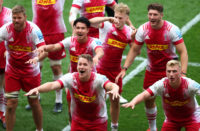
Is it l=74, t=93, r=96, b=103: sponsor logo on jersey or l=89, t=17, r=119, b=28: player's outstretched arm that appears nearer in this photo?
l=74, t=93, r=96, b=103: sponsor logo on jersey

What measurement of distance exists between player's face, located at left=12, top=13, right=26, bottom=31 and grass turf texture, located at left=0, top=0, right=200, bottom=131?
2.06 m

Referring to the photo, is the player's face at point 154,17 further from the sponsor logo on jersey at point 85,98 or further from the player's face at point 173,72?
the sponsor logo on jersey at point 85,98

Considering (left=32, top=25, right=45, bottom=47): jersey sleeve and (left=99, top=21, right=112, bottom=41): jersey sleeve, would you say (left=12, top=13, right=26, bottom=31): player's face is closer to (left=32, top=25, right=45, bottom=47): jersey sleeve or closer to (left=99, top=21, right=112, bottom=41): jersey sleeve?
(left=32, top=25, right=45, bottom=47): jersey sleeve

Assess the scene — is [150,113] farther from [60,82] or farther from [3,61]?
[3,61]

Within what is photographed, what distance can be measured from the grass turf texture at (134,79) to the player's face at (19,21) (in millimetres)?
2063

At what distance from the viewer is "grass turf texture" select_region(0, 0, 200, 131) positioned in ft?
31.9

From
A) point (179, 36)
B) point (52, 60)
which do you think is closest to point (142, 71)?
point (52, 60)

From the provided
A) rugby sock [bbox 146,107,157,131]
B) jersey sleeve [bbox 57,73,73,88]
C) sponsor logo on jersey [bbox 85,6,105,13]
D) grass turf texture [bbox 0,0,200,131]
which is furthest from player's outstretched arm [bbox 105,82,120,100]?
sponsor logo on jersey [bbox 85,6,105,13]

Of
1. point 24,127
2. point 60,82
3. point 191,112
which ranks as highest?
point 60,82

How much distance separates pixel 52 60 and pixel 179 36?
275 cm

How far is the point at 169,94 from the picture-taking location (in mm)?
7766

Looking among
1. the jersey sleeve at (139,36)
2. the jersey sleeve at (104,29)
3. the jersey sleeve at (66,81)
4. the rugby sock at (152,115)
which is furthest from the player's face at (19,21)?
the rugby sock at (152,115)

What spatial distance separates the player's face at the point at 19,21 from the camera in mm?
8289

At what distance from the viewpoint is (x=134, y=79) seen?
1145cm
